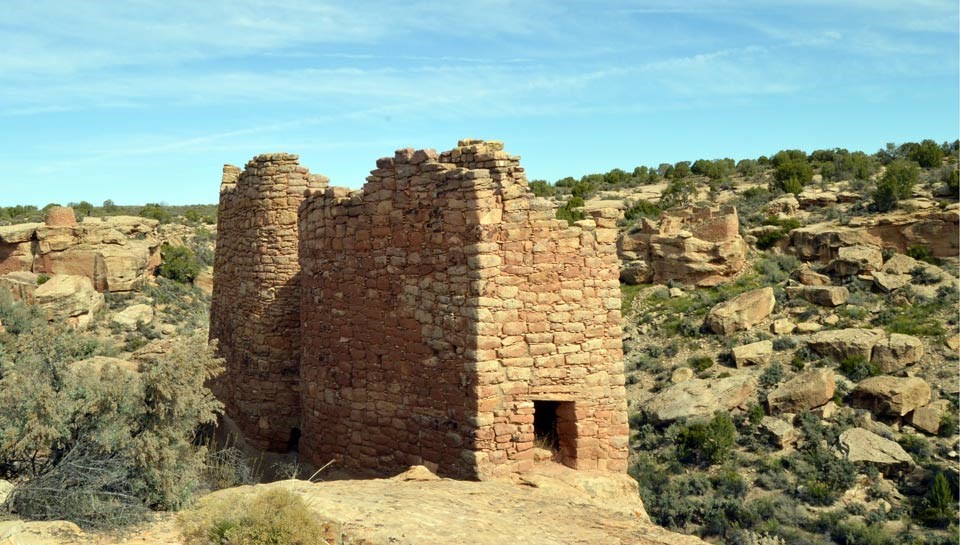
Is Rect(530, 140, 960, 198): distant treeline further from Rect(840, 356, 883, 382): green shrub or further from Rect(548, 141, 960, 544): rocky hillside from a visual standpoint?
Rect(840, 356, 883, 382): green shrub

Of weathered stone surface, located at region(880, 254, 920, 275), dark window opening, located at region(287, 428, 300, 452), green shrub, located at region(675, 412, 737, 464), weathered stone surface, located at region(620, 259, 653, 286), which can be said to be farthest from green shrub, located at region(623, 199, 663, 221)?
dark window opening, located at region(287, 428, 300, 452)

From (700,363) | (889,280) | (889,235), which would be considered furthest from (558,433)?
(889,235)

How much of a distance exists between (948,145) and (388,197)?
4189 cm

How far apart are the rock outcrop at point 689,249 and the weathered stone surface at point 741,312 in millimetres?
3478

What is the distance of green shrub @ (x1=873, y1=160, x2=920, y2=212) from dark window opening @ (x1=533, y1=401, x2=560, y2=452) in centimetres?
2577

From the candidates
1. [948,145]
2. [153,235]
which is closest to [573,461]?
[153,235]

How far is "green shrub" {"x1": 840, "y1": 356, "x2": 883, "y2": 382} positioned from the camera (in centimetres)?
2131

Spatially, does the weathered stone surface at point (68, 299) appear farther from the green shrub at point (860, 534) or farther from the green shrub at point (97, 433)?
the green shrub at point (860, 534)

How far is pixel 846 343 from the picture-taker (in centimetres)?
2223

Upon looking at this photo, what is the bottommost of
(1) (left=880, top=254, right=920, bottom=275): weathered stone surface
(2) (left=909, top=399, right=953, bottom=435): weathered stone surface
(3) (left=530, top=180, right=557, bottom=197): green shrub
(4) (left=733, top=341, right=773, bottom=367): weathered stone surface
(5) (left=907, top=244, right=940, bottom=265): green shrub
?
(2) (left=909, top=399, right=953, bottom=435): weathered stone surface


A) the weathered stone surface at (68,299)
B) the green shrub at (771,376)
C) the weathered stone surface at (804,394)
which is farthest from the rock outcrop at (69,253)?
the weathered stone surface at (804,394)

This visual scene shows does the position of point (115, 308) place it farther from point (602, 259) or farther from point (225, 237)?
point (602, 259)

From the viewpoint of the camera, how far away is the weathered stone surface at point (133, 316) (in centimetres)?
2697

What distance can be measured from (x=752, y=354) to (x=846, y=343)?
8.30 feet
